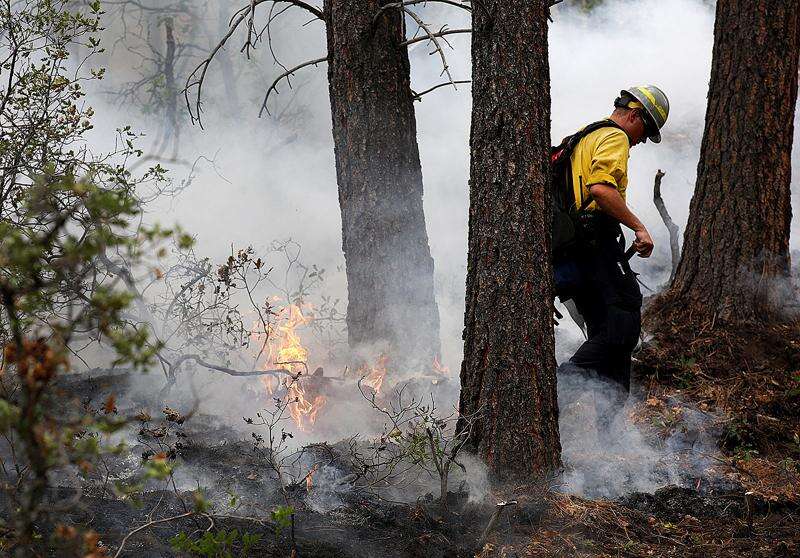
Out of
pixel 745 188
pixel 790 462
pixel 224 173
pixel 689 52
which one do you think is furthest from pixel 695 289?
pixel 224 173

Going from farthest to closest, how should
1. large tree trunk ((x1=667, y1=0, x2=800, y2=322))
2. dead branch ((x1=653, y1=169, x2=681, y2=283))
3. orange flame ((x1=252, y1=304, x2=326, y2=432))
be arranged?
dead branch ((x1=653, y1=169, x2=681, y2=283)) → large tree trunk ((x1=667, y1=0, x2=800, y2=322)) → orange flame ((x1=252, y1=304, x2=326, y2=432))

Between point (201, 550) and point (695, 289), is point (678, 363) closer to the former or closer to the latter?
point (695, 289)

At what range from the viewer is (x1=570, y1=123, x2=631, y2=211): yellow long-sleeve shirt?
446 cm

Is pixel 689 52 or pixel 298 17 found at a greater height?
pixel 298 17

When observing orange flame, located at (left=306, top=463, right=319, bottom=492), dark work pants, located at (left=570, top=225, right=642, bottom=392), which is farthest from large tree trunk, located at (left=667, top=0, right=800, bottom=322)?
orange flame, located at (left=306, top=463, right=319, bottom=492)

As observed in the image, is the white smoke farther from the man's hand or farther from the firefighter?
the man's hand

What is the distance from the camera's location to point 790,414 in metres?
4.76

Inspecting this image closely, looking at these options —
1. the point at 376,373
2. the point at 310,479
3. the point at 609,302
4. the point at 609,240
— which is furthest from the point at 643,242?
the point at 310,479

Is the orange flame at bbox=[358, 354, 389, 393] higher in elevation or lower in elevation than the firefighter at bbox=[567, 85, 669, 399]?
lower

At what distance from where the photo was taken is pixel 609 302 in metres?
4.68

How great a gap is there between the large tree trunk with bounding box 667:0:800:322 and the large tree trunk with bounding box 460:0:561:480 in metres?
2.36

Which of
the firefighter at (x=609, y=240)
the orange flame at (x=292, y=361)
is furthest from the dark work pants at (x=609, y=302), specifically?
the orange flame at (x=292, y=361)

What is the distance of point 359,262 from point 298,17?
9649mm

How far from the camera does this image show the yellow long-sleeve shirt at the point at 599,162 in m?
4.46
